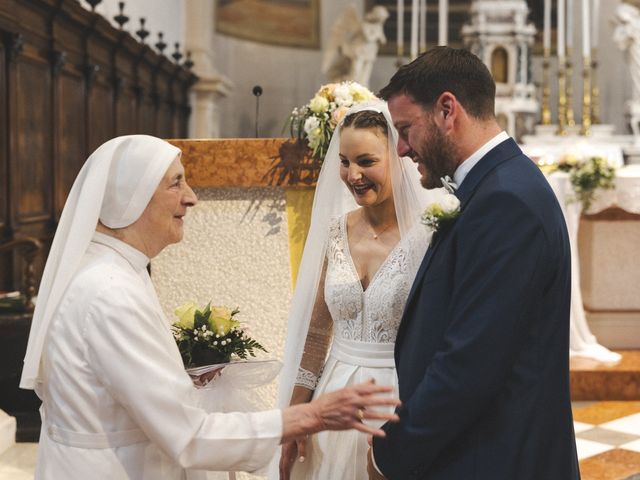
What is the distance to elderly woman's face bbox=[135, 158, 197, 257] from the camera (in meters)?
2.12

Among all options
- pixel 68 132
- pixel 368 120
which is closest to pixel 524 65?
pixel 68 132

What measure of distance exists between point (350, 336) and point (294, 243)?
1048mm

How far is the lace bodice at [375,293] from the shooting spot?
8.54 feet

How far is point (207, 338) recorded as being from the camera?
97.7 inches

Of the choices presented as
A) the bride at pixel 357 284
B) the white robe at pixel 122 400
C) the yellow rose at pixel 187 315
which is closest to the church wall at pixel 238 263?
the bride at pixel 357 284

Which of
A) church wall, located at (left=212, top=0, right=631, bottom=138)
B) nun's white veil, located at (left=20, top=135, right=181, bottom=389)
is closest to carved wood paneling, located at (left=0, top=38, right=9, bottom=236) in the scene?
nun's white veil, located at (left=20, top=135, right=181, bottom=389)

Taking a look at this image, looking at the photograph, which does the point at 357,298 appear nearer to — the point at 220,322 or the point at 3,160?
the point at 220,322

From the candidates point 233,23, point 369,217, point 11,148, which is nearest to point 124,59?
point 11,148

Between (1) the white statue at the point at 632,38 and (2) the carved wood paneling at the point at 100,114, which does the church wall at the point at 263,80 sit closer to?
(2) the carved wood paneling at the point at 100,114

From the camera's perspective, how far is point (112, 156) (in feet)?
6.82

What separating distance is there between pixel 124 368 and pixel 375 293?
36.3 inches

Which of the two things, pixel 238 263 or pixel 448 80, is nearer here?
pixel 448 80

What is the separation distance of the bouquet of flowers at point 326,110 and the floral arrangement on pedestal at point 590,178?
3214mm

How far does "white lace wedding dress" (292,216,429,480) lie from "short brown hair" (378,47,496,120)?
711 millimetres
